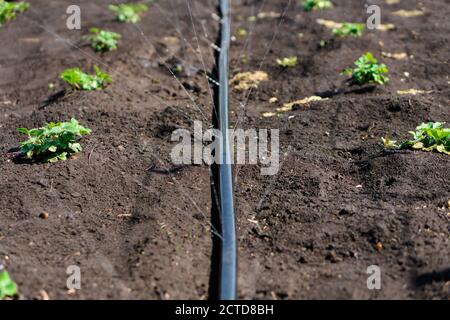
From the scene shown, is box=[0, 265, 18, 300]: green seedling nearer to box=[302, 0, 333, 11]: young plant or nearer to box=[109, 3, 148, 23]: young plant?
box=[109, 3, 148, 23]: young plant

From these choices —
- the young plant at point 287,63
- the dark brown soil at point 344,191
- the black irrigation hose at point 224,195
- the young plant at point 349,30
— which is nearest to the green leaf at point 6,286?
the black irrigation hose at point 224,195

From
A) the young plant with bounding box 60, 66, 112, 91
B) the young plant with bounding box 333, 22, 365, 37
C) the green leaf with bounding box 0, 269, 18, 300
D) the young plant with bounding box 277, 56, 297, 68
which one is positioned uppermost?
the young plant with bounding box 333, 22, 365, 37

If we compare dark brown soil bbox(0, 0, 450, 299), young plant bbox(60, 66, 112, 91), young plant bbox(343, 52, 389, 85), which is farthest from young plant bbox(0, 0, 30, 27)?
young plant bbox(343, 52, 389, 85)

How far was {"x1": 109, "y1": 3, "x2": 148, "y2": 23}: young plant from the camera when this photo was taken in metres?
7.77

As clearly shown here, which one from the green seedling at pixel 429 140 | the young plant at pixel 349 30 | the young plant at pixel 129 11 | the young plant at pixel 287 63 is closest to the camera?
the green seedling at pixel 429 140

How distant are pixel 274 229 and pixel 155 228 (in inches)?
28.8

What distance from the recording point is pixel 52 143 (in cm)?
440

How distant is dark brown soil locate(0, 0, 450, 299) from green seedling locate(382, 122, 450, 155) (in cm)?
9

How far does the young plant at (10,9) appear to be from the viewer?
26.5ft

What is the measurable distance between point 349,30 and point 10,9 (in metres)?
4.49

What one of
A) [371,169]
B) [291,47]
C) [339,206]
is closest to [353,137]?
[371,169]

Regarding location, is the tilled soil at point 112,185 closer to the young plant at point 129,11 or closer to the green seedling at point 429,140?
the young plant at point 129,11

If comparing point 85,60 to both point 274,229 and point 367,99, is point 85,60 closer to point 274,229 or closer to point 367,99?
point 367,99

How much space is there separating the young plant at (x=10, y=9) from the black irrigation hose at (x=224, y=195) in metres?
3.35
